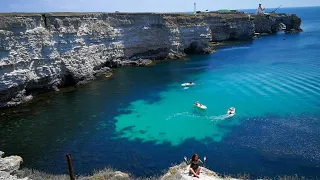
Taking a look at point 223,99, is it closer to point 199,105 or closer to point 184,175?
point 199,105

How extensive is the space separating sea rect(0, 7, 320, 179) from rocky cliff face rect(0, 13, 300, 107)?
224cm

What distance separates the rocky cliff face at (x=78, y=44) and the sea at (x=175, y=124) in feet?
7.35

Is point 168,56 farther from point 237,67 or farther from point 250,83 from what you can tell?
point 250,83

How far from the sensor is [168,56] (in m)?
57.4

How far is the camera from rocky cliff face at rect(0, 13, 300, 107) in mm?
33438

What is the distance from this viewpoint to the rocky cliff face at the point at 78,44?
33438mm

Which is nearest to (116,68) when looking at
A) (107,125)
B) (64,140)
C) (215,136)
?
(107,125)

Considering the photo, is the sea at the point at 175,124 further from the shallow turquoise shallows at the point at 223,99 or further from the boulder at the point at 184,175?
the boulder at the point at 184,175

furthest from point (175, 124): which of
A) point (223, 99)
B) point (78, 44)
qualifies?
point (78, 44)

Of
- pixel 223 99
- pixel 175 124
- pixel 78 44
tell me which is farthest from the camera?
pixel 78 44

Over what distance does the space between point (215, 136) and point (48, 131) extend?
15.2 m

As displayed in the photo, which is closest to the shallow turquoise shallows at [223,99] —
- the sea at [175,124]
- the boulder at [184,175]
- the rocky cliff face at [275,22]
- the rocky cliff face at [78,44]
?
the sea at [175,124]

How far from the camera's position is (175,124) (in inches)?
1088

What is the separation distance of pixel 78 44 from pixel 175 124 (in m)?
Result: 21.6
